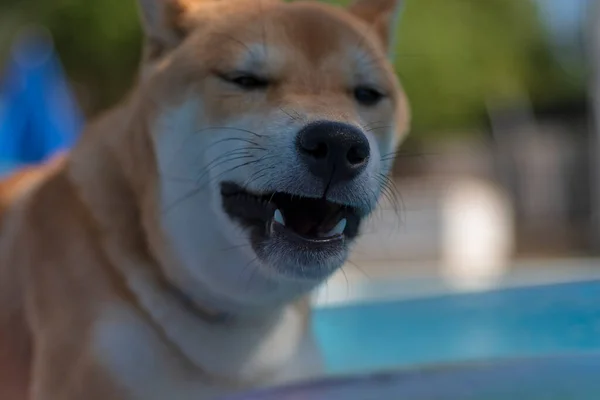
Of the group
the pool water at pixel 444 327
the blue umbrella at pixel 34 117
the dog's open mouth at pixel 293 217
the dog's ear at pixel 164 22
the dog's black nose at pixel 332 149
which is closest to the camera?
the dog's black nose at pixel 332 149

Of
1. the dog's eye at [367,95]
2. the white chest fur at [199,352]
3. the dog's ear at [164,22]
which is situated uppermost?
the dog's ear at [164,22]

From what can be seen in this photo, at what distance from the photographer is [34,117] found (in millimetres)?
3850

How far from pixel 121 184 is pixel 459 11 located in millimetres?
7953

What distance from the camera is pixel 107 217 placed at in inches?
64.5

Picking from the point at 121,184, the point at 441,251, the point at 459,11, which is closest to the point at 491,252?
the point at 441,251

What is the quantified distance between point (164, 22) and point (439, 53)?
22.6 feet

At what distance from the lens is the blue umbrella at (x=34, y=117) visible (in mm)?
3789

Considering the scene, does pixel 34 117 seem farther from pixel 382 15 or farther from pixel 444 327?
pixel 382 15

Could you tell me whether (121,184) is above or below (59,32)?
below

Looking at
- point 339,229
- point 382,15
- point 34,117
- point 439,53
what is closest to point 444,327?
point 382,15

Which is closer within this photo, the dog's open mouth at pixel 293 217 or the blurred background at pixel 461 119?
the dog's open mouth at pixel 293 217

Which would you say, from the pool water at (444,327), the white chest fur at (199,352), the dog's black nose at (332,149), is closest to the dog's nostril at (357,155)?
the dog's black nose at (332,149)

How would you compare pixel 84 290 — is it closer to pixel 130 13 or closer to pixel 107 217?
pixel 107 217

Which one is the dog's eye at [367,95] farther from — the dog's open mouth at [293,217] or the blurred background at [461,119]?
the blurred background at [461,119]
